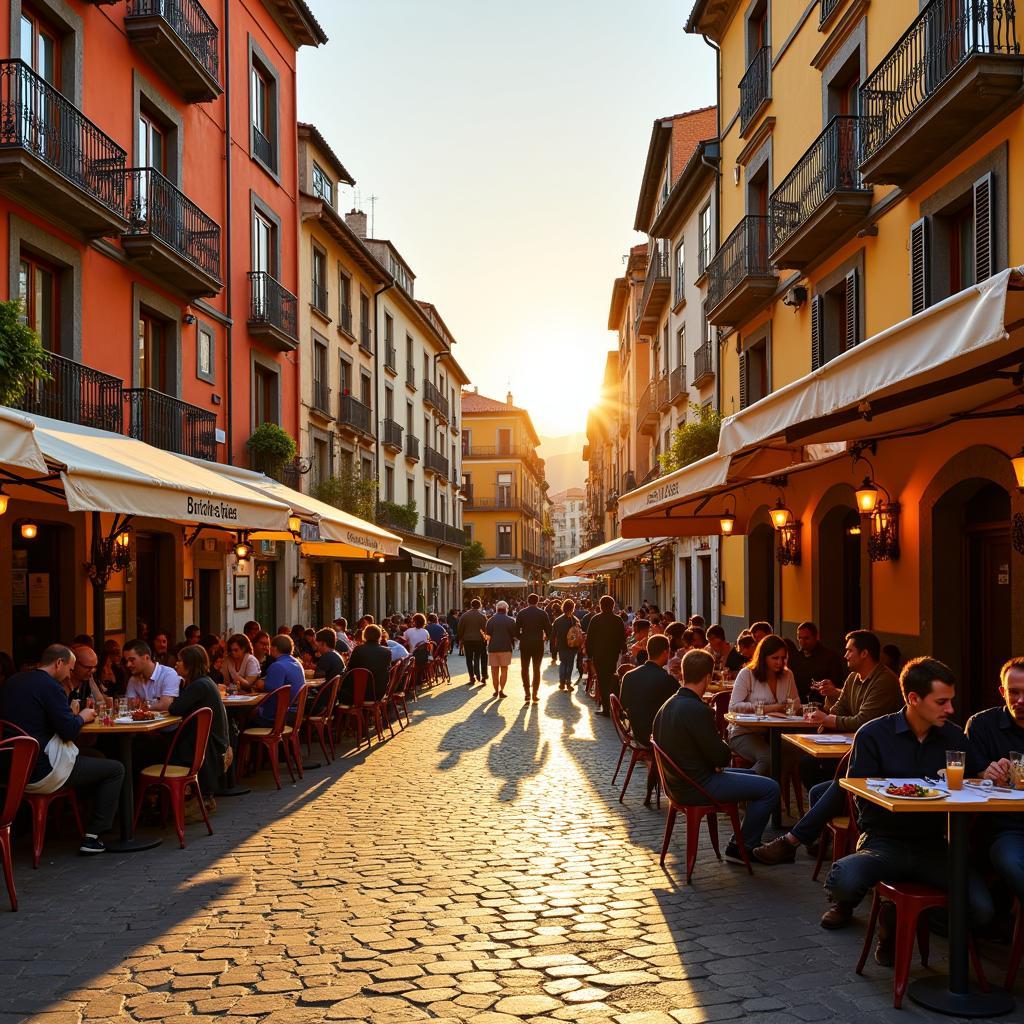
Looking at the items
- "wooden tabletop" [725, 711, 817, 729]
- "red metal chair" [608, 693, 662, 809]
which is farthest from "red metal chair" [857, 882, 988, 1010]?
"red metal chair" [608, 693, 662, 809]

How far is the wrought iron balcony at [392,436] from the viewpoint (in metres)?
33.4

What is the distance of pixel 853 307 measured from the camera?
13.1 meters

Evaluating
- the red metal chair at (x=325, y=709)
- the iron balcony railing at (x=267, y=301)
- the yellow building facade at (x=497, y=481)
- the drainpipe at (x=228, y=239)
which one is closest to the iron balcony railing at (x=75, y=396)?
the red metal chair at (x=325, y=709)

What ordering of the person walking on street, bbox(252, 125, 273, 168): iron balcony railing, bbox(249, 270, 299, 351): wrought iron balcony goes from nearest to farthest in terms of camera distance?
bbox(249, 270, 299, 351): wrought iron balcony
bbox(252, 125, 273, 168): iron balcony railing
the person walking on street

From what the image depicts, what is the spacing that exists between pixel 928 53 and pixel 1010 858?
8.33 metres

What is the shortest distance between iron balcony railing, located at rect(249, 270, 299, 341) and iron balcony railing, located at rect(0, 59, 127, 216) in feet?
18.5

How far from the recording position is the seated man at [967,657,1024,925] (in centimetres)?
486

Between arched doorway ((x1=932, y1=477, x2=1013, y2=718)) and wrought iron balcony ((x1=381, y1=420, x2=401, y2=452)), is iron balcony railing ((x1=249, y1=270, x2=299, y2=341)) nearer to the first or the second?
wrought iron balcony ((x1=381, y1=420, x2=401, y2=452))

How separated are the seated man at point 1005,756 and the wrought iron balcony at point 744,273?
1168cm

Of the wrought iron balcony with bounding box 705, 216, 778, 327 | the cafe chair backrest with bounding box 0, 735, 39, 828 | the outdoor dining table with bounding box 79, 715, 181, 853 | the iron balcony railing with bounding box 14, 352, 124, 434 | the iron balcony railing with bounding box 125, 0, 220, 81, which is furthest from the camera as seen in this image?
the wrought iron balcony with bounding box 705, 216, 778, 327

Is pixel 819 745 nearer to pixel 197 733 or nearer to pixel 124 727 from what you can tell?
pixel 197 733

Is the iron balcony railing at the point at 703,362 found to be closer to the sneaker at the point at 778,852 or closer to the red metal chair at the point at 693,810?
the red metal chair at the point at 693,810

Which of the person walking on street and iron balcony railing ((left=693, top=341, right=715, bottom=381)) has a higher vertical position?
iron balcony railing ((left=693, top=341, right=715, bottom=381))

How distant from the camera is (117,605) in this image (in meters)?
14.4
